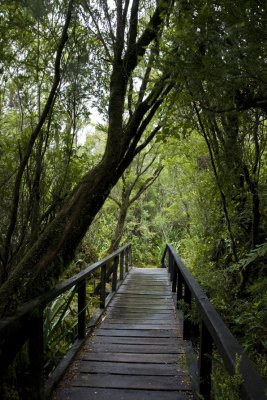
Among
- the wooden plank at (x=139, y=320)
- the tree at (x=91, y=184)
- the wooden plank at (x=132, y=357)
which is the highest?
the tree at (x=91, y=184)

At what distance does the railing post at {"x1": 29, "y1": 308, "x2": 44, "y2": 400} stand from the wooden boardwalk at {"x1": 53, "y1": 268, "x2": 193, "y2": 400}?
430 millimetres

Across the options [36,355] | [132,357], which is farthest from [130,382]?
[36,355]

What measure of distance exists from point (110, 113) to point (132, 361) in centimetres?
276

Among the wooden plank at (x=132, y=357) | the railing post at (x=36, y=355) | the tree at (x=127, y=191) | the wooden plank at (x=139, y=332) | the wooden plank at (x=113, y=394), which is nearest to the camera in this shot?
the railing post at (x=36, y=355)

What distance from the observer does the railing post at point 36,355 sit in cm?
234

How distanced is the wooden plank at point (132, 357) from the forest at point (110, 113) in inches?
33.7

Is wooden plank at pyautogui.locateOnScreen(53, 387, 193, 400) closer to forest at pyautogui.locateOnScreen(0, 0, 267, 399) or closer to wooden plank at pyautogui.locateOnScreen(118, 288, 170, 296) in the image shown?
forest at pyautogui.locateOnScreen(0, 0, 267, 399)

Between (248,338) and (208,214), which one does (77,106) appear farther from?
(208,214)

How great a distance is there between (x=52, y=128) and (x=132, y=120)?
972mm

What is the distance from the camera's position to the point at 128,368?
337 cm

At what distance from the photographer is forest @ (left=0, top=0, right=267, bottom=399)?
95.3 inches

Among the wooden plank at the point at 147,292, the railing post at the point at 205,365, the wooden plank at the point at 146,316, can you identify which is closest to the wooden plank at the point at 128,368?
the railing post at the point at 205,365

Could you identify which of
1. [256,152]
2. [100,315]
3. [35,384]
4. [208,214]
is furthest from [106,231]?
[35,384]

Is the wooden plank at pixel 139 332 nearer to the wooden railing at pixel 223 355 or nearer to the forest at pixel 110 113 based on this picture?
the forest at pixel 110 113
